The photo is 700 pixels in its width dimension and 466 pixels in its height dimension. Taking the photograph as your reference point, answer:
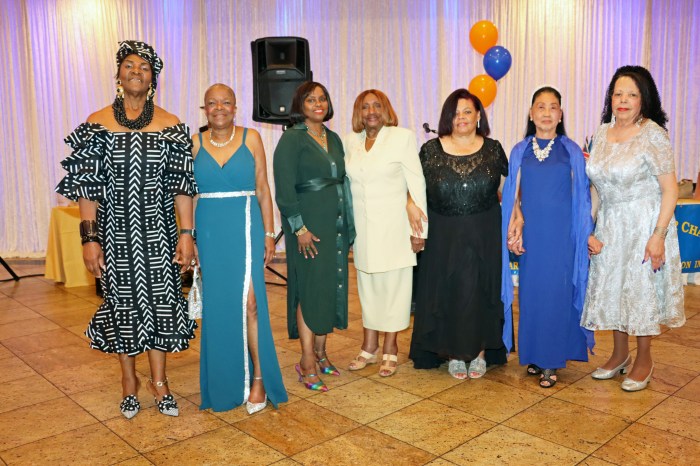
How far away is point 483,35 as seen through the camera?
289 inches

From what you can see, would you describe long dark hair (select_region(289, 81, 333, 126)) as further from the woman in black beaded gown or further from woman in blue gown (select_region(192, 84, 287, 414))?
the woman in black beaded gown

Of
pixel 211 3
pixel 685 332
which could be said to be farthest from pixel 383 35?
pixel 685 332

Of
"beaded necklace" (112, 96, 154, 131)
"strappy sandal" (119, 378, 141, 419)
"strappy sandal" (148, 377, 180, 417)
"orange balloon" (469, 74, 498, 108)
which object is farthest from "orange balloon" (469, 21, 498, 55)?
"strappy sandal" (119, 378, 141, 419)

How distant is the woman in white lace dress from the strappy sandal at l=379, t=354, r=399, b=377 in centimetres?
111

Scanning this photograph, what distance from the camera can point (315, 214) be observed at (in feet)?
11.3

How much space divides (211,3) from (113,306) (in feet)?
21.0

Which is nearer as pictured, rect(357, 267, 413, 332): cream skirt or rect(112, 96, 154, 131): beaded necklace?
rect(112, 96, 154, 131): beaded necklace

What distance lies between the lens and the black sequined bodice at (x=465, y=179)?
11.5 feet

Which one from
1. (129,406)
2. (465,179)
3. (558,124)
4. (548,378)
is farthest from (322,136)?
(548,378)

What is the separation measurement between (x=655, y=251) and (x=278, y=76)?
3.18 meters

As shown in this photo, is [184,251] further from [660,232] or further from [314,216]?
[660,232]

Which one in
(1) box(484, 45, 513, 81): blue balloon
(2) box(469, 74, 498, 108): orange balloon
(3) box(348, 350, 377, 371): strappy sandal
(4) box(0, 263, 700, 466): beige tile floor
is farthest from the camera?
(2) box(469, 74, 498, 108): orange balloon

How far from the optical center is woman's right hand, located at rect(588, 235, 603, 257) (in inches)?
135

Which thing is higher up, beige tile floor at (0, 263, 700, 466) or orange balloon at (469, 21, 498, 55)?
orange balloon at (469, 21, 498, 55)
